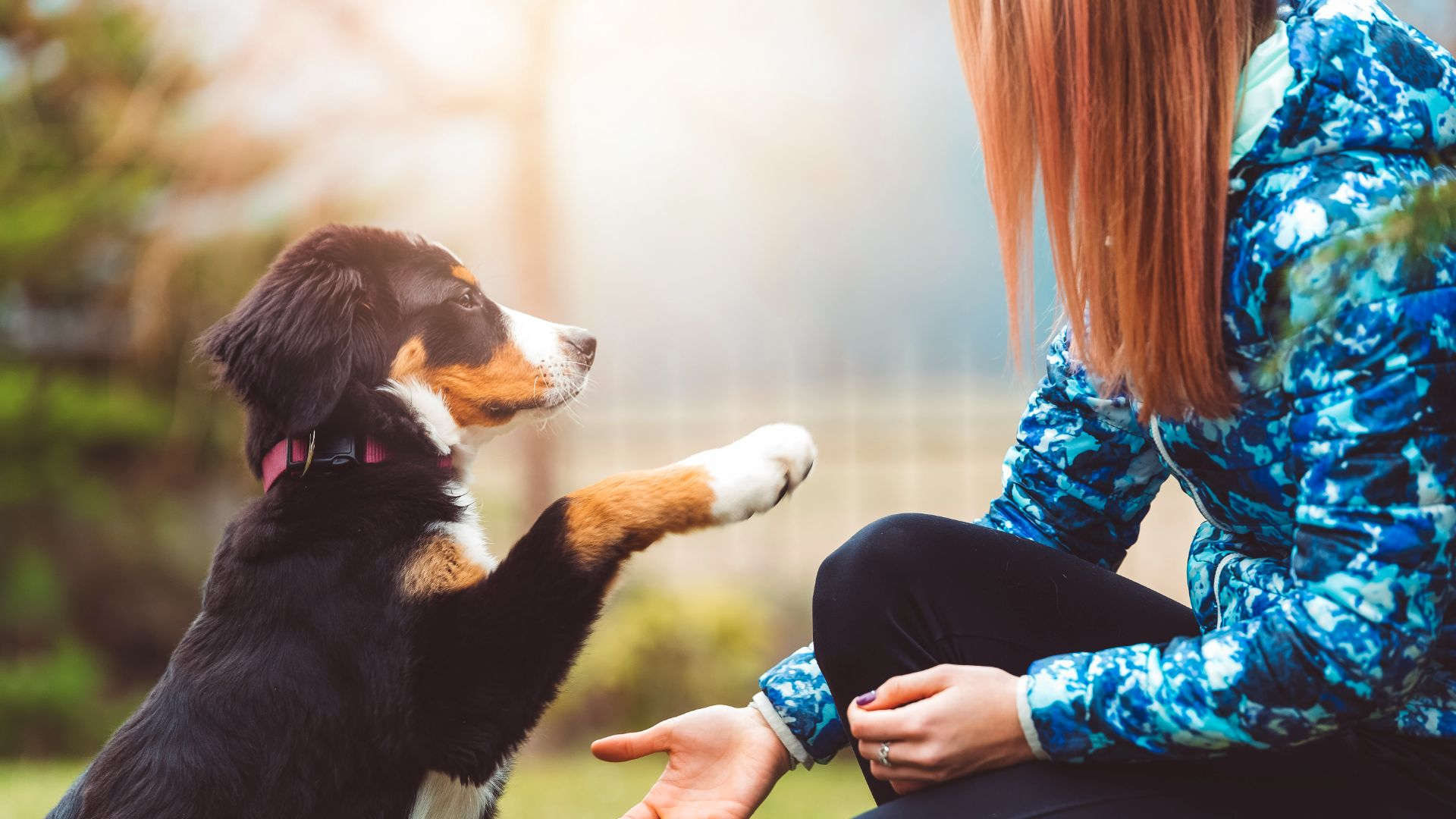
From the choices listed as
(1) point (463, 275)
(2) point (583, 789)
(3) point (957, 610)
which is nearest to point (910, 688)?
(3) point (957, 610)

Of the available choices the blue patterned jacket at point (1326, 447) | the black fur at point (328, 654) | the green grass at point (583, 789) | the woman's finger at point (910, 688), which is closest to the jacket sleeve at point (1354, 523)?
the blue patterned jacket at point (1326, 447)

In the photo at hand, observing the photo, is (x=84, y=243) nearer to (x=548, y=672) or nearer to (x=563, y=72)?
(x=563, y=72)

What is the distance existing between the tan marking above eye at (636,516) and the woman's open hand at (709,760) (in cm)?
27

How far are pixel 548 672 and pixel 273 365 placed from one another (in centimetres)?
67

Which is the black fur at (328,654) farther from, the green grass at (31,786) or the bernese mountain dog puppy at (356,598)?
the green grass at (31,786)

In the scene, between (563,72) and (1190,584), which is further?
(563,72)

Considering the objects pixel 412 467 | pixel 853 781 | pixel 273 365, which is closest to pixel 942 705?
pixel 412 467

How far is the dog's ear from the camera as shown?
1.81m

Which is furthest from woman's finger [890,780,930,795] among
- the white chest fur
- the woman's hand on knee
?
the white chest fur

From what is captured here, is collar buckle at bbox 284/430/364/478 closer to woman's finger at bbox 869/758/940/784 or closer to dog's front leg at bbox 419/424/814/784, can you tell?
dog's front leg at bbox 419/424/814/784

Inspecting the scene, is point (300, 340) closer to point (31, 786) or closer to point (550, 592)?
point (550, 592)

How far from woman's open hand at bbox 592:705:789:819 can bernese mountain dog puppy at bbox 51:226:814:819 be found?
0.57 ft

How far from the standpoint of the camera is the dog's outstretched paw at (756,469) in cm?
175

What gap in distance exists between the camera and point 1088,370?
142 centimetres
